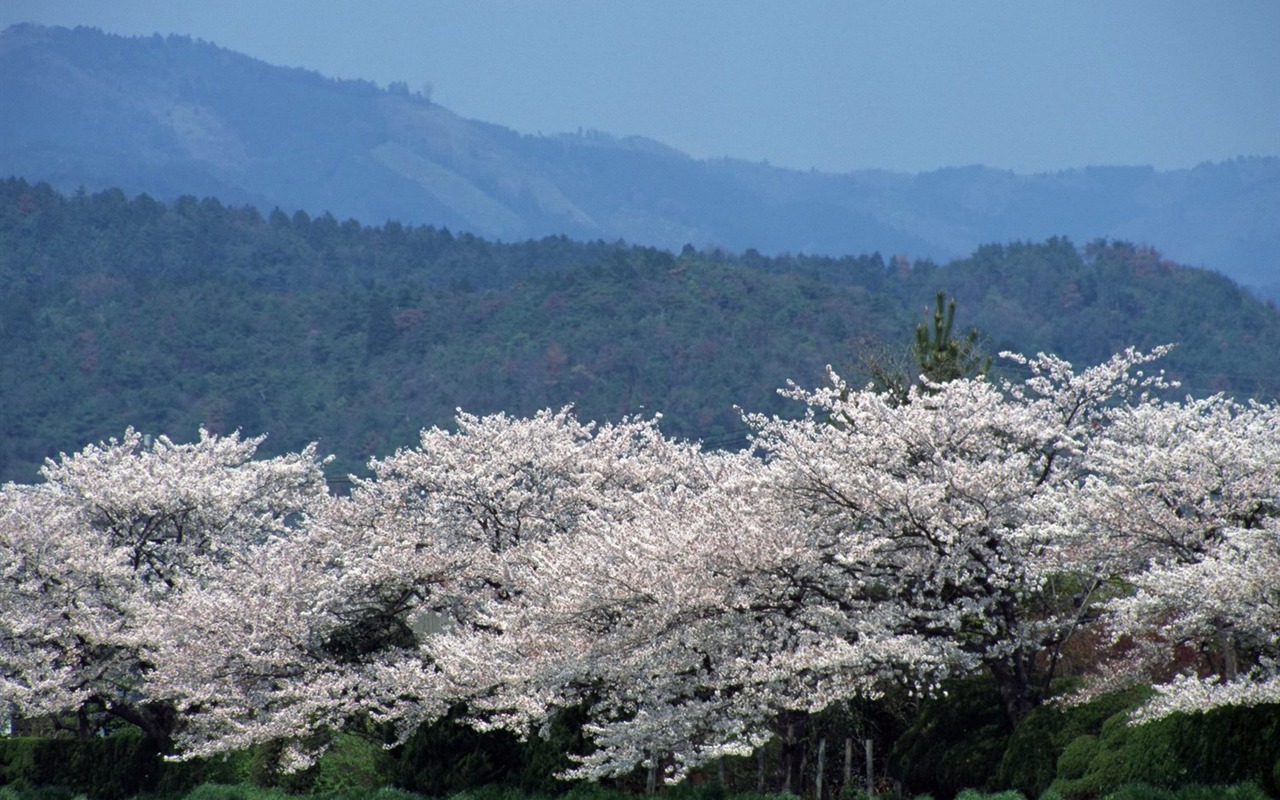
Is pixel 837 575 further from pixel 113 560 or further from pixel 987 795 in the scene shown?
pixel 113 560

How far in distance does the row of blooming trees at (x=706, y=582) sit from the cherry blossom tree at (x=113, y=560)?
0.32 ft

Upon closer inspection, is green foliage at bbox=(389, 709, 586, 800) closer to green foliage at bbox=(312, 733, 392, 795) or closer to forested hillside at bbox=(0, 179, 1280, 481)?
green foliage at bbox=(312, 733, 392, 795)

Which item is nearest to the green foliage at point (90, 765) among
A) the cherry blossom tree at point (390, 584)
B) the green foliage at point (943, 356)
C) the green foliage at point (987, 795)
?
the cherry blossom tree at point (390, 584)

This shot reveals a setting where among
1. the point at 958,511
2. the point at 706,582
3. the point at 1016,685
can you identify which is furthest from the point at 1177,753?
the point at 706,582

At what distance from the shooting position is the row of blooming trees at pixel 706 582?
16562 mm

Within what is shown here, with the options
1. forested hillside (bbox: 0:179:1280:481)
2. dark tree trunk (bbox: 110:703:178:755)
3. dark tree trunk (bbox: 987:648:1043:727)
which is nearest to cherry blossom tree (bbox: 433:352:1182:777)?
dark tree trunk (bbox: 987:648:1043:727)

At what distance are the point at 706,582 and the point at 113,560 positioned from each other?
13321mm

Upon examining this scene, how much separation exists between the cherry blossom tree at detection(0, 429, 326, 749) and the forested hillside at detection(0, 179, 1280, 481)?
55265 mm

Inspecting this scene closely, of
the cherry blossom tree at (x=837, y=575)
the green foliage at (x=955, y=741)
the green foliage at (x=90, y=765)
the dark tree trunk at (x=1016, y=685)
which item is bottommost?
the green foliage at (x=90, y=765)

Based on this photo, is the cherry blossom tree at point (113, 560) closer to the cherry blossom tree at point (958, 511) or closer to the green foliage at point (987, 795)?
the cherry blossom tree at point (958, 511)

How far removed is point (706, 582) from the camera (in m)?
18.0

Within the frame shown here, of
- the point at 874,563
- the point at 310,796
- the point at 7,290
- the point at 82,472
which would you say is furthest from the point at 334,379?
the point at 874,563

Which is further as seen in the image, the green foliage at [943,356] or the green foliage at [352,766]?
the green foliage at [943,356]

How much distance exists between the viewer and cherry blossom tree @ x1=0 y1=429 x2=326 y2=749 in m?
26.0
